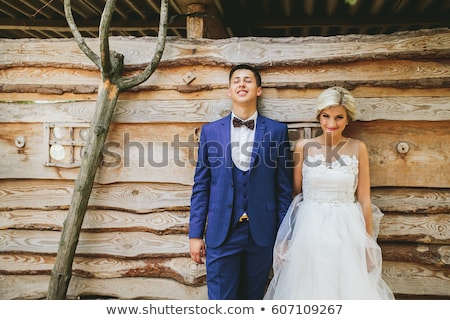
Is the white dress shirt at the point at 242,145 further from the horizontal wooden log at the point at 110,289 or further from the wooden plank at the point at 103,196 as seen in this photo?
the horizontal wooden log at the point at 110,289

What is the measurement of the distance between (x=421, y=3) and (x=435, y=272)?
8.75ft

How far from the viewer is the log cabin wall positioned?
3189 mm

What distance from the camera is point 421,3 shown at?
13.5 feet

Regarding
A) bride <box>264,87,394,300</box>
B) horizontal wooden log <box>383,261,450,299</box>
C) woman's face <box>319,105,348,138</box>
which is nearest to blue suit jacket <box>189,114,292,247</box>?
bride <box>264,87,394,300</box>

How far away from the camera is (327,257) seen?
2.68 m

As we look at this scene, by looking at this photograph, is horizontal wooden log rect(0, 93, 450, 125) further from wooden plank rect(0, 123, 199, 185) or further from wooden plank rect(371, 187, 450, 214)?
wooden plank rect(371, 187, 450, 214)

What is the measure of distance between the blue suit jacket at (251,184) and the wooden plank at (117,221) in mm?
514

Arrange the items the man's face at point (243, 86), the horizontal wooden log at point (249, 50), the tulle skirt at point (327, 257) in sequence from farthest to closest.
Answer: the horizontal wooden log at point (249, 50), the man's face at point (243, 86), the tulle skirt at point (327, 257)

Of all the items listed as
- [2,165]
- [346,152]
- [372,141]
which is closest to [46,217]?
[2,165]

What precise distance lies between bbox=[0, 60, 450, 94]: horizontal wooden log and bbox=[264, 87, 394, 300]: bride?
466mm

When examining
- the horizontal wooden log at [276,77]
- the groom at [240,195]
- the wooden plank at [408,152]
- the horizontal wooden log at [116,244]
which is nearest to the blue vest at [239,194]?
the groom at [240,195]

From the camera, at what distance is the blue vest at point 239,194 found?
279 cm

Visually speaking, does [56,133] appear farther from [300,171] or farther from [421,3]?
[421,3]

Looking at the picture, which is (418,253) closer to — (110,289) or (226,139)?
(226,139)
